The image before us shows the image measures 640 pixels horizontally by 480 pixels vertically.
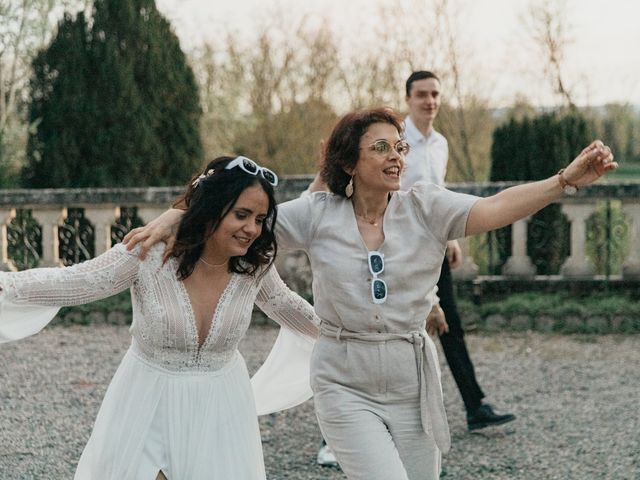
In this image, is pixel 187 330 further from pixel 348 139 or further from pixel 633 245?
pixel 633 245

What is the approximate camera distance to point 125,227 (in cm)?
1095

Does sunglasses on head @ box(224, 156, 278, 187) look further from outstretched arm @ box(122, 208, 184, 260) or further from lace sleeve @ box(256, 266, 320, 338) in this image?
lace sleeve @ box(256, 266, 320, 338)

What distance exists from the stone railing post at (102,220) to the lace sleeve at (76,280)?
→ 7164mm

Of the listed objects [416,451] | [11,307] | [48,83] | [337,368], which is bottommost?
[416,451]

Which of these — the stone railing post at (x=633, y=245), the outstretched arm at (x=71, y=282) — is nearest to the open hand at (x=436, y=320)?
the outstretched arm at (x=71, y=282)

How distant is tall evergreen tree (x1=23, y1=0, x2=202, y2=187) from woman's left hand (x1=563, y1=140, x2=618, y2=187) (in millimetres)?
9375

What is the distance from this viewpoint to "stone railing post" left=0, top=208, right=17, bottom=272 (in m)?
10.8

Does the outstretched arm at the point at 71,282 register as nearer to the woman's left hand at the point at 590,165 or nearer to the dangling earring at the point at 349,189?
the dangling earring at the point at 349,189

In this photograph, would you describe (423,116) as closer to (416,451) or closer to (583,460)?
(583,460)

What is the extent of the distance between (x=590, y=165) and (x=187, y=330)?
1408 mm

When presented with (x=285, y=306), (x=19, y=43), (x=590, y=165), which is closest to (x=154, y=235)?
(x=285, y=306)

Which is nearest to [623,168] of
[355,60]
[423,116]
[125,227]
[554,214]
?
[355,60]

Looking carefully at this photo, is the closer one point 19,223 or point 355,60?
point 19,223

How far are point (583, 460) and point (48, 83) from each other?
8.79 metres
